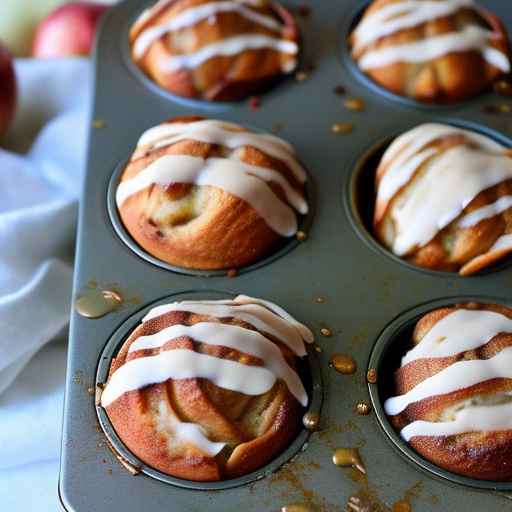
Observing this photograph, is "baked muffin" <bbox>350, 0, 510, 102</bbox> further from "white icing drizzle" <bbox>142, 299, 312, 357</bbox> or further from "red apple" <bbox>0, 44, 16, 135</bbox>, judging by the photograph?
"red apple" <bbox>0, 44, 16, 135</bbox>

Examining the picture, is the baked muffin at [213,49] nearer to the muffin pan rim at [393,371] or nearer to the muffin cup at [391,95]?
the muffin cup at [391,95]

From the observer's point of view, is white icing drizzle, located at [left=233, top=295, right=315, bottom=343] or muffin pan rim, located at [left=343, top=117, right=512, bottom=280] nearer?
white icing drizzle, located at [left=233, top=295, right=315, bottom=343]

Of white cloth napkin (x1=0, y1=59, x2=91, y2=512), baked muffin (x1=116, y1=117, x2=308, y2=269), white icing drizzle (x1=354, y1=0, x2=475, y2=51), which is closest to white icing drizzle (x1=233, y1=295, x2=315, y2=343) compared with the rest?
baked muffin (x1=116, y1=117, x2=308, y2=269)

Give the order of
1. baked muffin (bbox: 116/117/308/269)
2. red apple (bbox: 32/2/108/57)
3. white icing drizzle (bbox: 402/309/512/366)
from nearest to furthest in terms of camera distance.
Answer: white icing drizzle (bbox: 402/309/512/366), baked muffin (bbox: 116/117/308/269), red apple (bbox: 32/2/108/57)

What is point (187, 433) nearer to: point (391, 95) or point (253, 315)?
point (253, 315)

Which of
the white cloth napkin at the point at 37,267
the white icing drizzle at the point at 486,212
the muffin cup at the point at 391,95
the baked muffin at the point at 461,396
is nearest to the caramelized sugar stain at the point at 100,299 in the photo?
the white cloth napkin at the point at 37,267

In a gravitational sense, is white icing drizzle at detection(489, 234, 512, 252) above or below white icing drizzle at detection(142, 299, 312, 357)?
above

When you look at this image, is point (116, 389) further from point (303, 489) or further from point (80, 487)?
point (303, 489)
